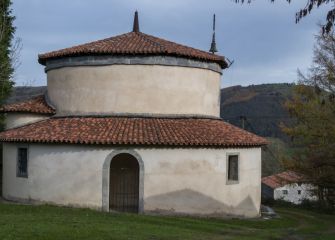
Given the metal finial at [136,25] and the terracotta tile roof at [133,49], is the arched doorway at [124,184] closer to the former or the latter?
the terracotta tile roof at [133,49]

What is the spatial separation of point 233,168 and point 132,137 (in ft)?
15.5

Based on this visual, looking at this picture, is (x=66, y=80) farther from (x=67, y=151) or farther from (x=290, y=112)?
(x=290, y=112)

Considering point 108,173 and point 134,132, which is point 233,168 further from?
point 108,173

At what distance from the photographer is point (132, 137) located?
18.4 m

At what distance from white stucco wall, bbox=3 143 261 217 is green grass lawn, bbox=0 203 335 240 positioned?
32.8 inches

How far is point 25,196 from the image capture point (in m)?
19.9

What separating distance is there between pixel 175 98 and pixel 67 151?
17.3 ft

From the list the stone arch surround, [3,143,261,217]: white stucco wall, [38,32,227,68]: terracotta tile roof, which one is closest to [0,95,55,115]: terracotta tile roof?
[38,32,227,68]: terracotta tile roof

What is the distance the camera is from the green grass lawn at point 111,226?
493 inches

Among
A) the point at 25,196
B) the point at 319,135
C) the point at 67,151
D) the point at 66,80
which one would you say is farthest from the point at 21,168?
the point at 319,135

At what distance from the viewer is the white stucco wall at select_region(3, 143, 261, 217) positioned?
18625 millimetres

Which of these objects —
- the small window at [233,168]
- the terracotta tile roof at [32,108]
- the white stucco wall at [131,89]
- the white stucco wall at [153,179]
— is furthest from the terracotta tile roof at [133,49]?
the small window at [233,168]

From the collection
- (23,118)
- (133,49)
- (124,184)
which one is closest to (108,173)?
(124,184)

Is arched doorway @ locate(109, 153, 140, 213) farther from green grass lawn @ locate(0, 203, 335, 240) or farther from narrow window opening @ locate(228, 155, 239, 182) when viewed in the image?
narrow window opening @ locate(228, 155, 239, 182)
